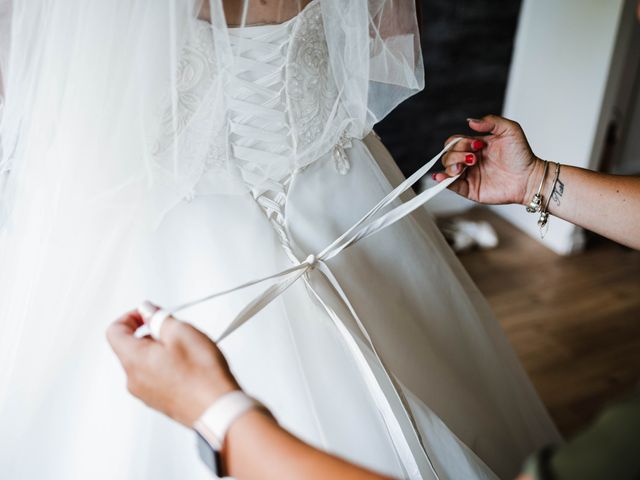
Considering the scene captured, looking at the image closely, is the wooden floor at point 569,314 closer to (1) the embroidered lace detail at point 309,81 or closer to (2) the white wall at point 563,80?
(2) the white wall at point 563,80

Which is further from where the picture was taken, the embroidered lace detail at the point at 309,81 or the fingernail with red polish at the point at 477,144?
the fingernail with red polish at the point at 477,144

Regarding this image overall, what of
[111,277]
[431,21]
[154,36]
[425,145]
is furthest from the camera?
[425,145]

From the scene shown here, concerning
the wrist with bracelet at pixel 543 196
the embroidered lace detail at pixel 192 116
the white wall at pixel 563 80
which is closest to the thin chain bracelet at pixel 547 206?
the wrist with bracelet at pixel 543 196

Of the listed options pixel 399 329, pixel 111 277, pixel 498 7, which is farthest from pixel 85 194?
pixel 498 7

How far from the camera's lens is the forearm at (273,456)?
42 centimetres

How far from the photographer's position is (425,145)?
2.31 m

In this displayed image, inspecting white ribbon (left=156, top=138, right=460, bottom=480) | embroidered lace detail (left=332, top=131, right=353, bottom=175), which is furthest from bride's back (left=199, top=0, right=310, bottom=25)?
white ribbon (left=156, top=138, right=460, bottom=480)

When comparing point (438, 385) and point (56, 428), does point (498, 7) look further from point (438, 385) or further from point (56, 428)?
point (56, 428)

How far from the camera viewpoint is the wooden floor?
160 centimetres

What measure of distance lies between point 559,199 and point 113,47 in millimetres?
670

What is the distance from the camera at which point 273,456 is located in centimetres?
43

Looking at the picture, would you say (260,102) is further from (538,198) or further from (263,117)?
(538,198)

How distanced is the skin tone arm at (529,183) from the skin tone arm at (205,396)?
523 mm

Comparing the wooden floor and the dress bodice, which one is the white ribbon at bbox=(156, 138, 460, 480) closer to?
the dress bodice
